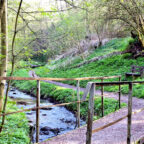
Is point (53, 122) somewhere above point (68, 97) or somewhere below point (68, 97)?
below

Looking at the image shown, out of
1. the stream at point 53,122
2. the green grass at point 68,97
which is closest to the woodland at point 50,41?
the green grass at point 68,97

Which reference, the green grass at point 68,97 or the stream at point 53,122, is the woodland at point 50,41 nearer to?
the green grass at point 68,97

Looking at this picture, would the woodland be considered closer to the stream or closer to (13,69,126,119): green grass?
(13,69,126,119): green grass

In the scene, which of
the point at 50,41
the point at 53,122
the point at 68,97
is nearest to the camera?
the point at 50,41

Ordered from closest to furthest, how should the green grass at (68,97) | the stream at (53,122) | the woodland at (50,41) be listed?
1. the woodland at (50,41)
2. the stream at (53,122)
3. the green grass at (68,97)

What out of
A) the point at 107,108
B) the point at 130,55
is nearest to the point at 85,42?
the point at 130,55

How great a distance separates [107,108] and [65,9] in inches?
215

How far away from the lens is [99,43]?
2742cm

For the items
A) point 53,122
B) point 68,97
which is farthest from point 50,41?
point 68,97

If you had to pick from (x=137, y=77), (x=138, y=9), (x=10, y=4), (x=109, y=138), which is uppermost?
(x=138, y=9)

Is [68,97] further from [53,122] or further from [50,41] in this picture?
[50,41]

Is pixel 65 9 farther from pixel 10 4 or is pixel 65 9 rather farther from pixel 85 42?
pixel 85 42

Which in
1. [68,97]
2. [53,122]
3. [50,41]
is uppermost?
[50,41]

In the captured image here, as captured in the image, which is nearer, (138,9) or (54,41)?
(54,41)
